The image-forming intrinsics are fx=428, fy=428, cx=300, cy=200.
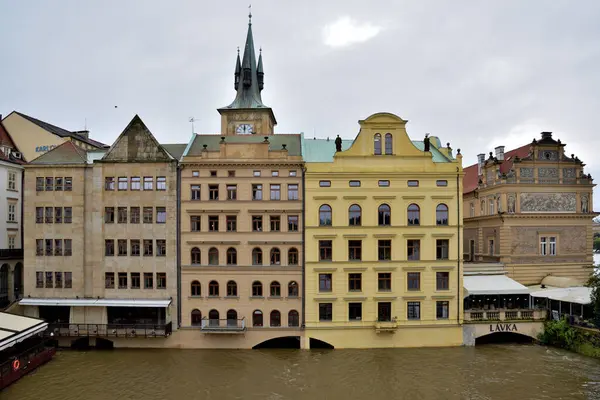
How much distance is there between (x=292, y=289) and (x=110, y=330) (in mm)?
14715

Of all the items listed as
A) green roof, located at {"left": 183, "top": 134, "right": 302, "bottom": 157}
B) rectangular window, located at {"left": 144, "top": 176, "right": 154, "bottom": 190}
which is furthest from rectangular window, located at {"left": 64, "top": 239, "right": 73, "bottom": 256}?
green roof, located at {"left": 183, "top": 134, "right": 302, "bottom": 157}

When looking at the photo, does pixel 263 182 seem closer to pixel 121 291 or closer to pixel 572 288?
pixel 121 291

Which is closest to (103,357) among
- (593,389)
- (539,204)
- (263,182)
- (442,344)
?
(263,182)

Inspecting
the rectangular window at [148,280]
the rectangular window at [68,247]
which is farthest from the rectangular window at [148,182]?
the rectangular window at [68,247]

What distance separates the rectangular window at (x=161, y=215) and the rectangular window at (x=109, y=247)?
4237mm

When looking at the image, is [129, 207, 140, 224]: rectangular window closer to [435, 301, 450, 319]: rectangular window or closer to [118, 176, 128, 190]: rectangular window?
[118, 176, 128, 190]: rectangular window

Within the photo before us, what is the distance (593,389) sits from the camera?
85.7ft

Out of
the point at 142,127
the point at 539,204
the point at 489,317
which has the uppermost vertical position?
the point at 142,127

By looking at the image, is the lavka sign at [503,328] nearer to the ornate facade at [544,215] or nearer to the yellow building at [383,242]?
the yellow building at [383,242]

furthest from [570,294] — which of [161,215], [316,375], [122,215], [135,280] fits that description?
[122,215]

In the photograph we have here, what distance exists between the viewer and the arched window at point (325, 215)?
35.0m

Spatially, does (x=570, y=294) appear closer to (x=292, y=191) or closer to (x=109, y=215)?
(x=292, y=191)

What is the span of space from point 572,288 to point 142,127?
3866 centimetres

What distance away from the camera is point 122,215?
35.3 metres
